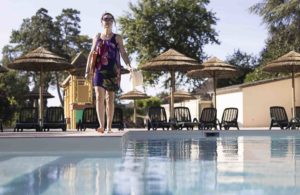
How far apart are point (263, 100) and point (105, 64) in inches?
691

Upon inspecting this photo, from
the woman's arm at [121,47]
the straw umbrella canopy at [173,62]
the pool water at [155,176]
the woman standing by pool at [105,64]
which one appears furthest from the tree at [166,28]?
the pool water at [155,176]

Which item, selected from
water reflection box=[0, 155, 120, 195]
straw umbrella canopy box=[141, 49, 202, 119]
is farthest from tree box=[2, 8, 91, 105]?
water reflection box=[0, 155, 120, 195]

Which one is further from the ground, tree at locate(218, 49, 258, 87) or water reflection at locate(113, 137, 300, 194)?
tree at locate(218, 49, 258, 87)

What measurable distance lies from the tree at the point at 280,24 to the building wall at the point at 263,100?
7.13 meters

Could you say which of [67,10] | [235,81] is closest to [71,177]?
[235,81]

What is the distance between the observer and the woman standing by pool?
23.5 ft

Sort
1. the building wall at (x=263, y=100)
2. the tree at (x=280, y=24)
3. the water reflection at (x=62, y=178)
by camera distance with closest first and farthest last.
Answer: the water reflection at (x=62, y=178)
the building wall at (x=263, y=100)
the tree at (x=280, y=24)

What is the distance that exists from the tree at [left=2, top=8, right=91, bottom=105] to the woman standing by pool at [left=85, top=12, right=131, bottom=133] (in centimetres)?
3523

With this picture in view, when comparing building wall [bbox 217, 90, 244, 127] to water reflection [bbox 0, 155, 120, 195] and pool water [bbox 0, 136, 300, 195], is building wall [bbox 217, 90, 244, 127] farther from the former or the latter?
water reflection [bbox 0, 155, 120, 195]

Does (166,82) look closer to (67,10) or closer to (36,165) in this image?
(67,10)

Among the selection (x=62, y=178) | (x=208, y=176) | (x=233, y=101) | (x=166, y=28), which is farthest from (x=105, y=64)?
(x=166, y=28)

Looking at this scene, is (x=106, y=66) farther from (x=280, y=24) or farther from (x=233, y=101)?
(x=280, y=24)

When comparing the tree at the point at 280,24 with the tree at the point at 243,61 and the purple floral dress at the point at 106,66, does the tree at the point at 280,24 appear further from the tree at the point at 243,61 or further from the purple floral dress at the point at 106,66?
the purple floral dress at the point at 106,66

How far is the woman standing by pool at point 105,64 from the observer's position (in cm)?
716
